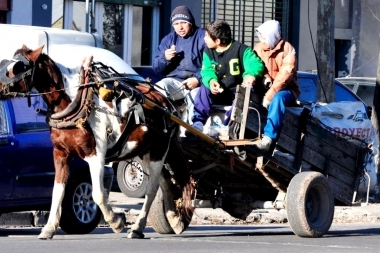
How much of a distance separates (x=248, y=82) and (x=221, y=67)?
0.40 meters

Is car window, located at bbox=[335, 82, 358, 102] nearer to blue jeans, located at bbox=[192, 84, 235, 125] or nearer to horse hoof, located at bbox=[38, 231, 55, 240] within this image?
blue jeans, located at bbox=[192, 84, 235, 125]

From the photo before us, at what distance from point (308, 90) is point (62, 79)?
8499 mm

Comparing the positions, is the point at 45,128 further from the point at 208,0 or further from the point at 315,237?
the point at 208,0

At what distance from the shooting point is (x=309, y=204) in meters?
11.8

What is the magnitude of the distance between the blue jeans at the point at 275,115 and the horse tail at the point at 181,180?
0.98m

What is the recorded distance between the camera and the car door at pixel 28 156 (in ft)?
41.3

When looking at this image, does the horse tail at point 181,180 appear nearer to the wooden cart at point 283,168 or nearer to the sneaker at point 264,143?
the wooden cart at point 283,168

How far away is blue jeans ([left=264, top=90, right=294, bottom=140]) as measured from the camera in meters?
11.2

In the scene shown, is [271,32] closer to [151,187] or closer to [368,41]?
[151,187]

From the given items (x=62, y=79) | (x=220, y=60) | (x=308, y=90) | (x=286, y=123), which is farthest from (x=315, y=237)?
(x=308, y=90)

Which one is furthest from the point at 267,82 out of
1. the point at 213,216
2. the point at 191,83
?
the point at 213,216

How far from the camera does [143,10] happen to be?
25234mm

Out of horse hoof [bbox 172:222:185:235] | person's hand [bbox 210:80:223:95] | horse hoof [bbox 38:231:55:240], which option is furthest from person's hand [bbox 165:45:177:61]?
horse hoof [bbox 38:231:55:240]

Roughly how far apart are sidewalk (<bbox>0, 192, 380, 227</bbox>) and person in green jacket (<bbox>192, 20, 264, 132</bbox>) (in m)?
3.68
